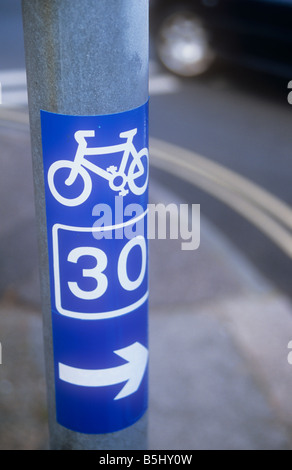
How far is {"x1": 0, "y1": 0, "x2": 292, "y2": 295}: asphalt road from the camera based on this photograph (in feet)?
19.6

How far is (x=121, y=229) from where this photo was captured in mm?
2467

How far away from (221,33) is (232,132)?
1.54m

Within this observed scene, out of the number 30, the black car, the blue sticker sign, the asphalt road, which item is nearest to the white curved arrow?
the blue sticker sign

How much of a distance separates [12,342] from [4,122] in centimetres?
443

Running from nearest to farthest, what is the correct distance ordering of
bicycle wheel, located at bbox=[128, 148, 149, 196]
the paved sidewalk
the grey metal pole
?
the grey metal pole → bicycle wheel, located at bbox=[128, 148, 149, 196] → the paved sidewalk

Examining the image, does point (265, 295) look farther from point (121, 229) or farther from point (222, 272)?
point (121, 229)

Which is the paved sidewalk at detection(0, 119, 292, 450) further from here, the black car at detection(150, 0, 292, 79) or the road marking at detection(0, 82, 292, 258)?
the black car at detection(150, 0, 292, 79)

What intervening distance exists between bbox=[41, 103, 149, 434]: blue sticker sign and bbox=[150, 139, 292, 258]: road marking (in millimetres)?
3223

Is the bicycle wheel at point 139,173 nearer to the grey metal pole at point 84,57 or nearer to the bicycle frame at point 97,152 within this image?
the bicycle frame at point 97,152

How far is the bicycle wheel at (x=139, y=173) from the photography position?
241 cm

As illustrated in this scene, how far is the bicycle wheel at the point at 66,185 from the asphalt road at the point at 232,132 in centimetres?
315

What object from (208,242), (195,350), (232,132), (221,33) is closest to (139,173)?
(195,350)

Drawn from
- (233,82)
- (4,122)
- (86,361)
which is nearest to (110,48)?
(86,361)

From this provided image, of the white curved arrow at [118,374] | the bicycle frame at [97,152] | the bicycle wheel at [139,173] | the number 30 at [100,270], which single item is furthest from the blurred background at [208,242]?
the bicycle frame at [97,152]
